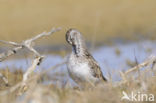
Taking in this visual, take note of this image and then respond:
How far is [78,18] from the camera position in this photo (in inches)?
587

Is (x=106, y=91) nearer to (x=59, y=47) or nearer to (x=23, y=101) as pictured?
(x=23, y=101)

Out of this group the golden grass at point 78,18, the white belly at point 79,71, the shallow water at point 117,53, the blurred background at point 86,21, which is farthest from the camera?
the golden grass at point 78,18

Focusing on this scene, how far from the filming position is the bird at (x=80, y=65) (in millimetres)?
6070

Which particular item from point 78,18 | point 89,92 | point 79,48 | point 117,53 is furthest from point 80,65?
point 78,18

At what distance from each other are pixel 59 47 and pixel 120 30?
2.03 meters

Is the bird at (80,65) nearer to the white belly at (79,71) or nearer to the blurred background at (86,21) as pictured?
the white belly at (79,71)

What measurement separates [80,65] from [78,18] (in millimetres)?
8828

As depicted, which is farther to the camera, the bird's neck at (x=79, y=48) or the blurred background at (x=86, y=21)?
the blurred background at (x=86, y=21)

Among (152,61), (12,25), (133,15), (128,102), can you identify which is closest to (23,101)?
(128,102)

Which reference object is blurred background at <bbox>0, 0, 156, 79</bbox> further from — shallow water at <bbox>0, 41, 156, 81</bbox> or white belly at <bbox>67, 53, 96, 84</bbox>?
white belly at <bbox>67, 53, 96, 84</bbox>

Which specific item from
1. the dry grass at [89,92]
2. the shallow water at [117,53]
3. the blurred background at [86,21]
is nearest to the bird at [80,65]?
the dry grass at [89,92]

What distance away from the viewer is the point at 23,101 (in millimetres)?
4625

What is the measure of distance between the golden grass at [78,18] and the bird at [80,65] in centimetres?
752

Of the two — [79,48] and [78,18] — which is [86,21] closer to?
[78,18]
